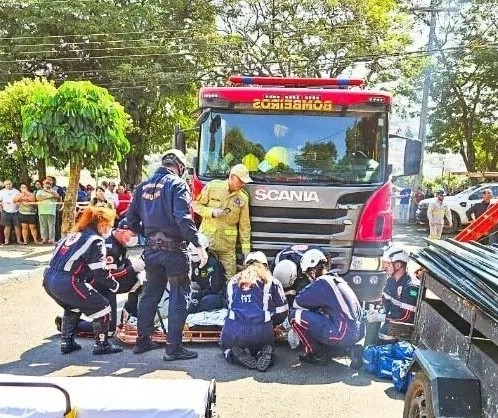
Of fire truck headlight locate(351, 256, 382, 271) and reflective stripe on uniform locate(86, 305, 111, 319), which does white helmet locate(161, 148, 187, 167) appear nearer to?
reflective stripe on uniform locate(86, 305, 111, 319)

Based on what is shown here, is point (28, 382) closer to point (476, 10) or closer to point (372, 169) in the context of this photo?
point (372, 169)

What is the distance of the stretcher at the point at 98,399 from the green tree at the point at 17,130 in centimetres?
1249

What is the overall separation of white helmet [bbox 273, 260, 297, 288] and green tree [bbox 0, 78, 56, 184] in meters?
9.45

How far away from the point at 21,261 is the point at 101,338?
6.62 meters

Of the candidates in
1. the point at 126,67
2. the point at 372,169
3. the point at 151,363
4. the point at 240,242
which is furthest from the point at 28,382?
the point at 126,67

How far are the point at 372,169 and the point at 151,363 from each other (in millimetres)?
3381

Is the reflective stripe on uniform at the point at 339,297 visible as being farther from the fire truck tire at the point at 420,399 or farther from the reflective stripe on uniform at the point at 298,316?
the fire truck tire at the point at 420,399

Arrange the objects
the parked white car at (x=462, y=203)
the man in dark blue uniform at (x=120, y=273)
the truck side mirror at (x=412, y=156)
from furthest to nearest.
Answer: the parked white car at (x=462, y=203) < the truck side mirror at (x=412, y=156) < the man in dark blue uniform at (x=120, y=273)

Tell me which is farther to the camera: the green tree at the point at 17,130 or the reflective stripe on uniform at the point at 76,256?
the green tree at the point at 17,130

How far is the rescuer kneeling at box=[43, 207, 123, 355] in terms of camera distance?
614 centimetres

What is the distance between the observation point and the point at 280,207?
24.7ft

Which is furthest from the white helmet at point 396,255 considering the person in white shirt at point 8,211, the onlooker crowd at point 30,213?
the person in white shirt at point 8,211

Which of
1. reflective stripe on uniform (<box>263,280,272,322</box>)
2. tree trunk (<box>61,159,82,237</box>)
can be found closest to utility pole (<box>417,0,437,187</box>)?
tree trunk (<box>61,159,82,237</box>)

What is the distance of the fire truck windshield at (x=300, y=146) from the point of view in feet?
25.2
